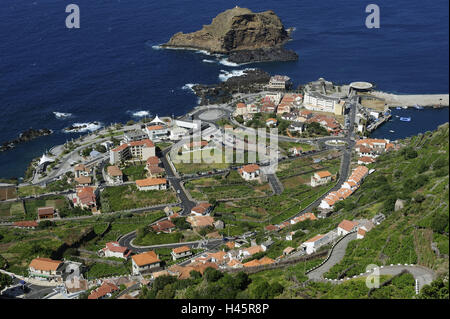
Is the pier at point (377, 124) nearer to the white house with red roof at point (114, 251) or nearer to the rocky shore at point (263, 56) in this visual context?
the rocky shore at point (263, 56)

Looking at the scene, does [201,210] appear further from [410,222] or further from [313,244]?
[410,222]

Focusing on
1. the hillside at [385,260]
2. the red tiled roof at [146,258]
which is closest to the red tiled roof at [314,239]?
the hillside at [385,260]

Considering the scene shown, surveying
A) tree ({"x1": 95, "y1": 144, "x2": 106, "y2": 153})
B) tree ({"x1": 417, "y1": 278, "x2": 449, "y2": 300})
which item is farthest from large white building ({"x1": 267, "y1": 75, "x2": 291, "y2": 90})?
tree ({"x1": 417, "y1": 278, "x2": 449, "y2": 300})

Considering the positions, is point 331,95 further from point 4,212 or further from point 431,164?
point 4,212

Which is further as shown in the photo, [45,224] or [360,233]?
[45,224]

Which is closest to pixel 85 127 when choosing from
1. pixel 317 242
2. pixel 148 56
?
pixel 148 56

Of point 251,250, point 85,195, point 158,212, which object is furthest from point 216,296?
point 85,195
